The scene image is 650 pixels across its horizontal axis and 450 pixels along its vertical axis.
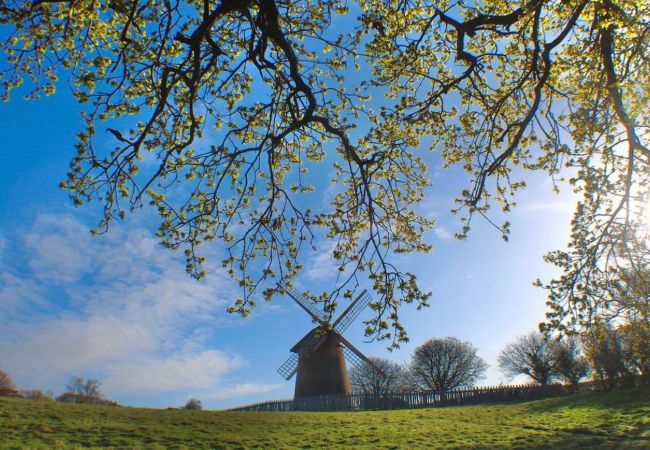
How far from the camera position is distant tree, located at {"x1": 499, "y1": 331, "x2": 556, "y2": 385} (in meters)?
56.9

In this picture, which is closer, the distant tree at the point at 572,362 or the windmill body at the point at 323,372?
the windmill body at the point at 323,372

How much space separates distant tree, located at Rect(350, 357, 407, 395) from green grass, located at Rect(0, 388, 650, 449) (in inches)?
1761

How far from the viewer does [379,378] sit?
67.4 metres

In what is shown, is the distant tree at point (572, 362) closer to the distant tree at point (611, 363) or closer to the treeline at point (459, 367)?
the treeline at point (459, 367)

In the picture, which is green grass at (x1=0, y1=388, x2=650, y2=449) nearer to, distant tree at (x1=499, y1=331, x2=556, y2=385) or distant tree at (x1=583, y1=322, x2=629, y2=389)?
distant tree at (x1=583, y1=322, x2=629, y2=389)

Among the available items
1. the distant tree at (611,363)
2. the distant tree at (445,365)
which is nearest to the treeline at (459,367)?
the distant tree at (445,365)

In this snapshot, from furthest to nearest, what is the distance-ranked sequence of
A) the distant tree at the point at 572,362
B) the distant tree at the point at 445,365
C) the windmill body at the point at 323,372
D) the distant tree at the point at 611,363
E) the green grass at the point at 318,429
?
the distant tree at the point at 445,365 → the distant tree at the point at 572,362 → the windmill body at the point at 323,372 → the distant tree at the point at 611,363 → the green grass at the point at 318,429

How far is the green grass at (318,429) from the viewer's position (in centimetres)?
1410

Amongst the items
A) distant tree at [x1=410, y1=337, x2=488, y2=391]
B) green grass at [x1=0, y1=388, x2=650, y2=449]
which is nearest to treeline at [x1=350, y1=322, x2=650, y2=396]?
distant tree at [x1=410, y1=337, x2=488, y2=391]

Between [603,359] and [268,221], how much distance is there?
31.5 metres

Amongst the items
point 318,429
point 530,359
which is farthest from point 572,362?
point 318,429

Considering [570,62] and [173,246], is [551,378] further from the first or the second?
[173,246]

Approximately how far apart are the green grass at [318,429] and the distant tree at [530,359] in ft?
118

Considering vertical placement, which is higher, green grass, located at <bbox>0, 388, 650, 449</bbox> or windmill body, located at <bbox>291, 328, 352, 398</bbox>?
windmill body, located at <bbox>291, 328, 352, 398</bbox>
